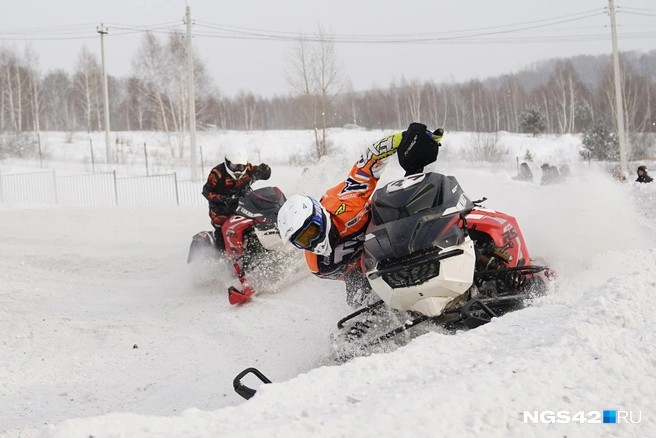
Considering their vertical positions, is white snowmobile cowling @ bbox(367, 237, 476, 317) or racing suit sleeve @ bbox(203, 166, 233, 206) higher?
racing suit sleeve @ bbox(203, 166, 233, 206)

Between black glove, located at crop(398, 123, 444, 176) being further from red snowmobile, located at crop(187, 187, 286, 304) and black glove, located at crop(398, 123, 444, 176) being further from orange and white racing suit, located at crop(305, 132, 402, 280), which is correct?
red snowmobile, located at crop(187, 187, 286, 304)

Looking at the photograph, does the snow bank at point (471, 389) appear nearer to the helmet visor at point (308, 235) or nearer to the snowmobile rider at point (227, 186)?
the helmet visor at point (308, 235)

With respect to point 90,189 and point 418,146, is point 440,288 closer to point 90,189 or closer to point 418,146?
point 418,146

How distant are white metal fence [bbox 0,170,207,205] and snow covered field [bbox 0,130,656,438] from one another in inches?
323

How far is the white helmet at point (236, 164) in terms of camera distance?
867 cm

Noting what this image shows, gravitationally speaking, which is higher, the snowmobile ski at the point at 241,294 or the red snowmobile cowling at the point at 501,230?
the red snowmobile cowling at the point at 501,230

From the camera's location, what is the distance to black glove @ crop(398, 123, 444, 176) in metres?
5.00

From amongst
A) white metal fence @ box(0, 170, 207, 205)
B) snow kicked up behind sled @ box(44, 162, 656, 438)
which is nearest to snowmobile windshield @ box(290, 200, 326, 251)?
snow kicked up behind sled @ box(44, 162, 656, 438)

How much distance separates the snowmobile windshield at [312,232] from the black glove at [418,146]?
104cm

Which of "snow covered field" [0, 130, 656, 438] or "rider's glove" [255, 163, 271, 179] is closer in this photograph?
"snow covered field" [0, 130, 656, 438]

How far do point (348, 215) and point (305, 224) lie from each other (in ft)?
2.03

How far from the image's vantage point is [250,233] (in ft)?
26.1

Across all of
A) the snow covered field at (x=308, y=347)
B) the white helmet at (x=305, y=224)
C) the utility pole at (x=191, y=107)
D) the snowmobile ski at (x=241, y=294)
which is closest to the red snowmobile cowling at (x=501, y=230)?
the snow covered field at (x=308, y=347)

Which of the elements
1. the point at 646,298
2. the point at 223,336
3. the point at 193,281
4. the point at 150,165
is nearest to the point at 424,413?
the point at 646,298
